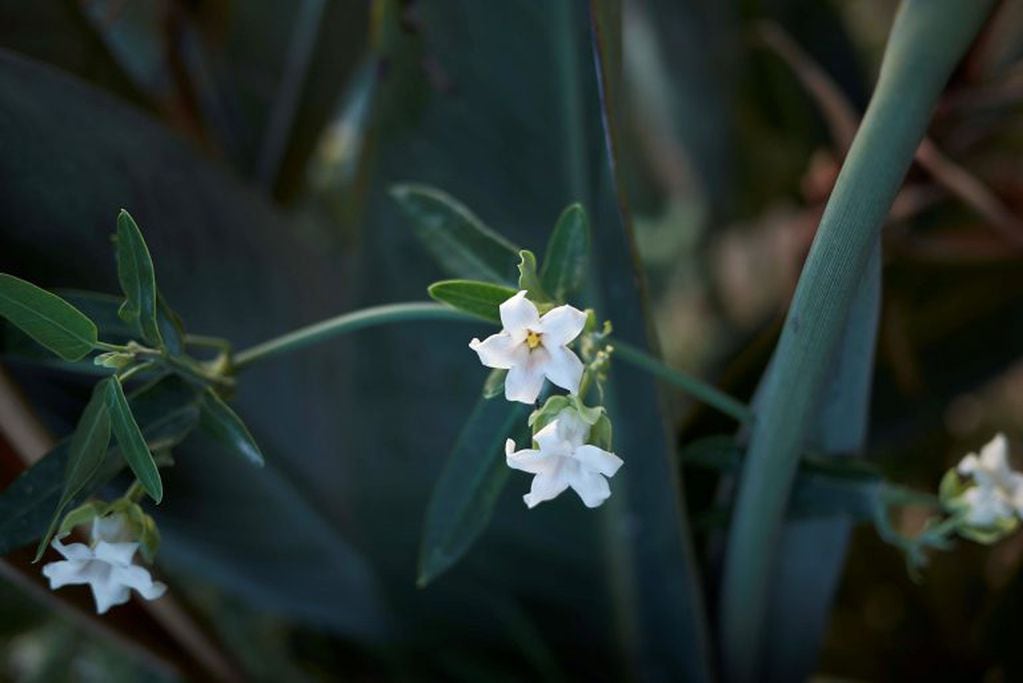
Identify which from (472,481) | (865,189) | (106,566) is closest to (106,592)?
(106,566)

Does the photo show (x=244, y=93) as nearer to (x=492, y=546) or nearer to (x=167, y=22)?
(x=167, y=22)

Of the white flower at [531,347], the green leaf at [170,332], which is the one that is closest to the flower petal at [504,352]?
the white flower at [531,347]

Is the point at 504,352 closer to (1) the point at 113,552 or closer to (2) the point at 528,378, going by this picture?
(2) the point at 528,378

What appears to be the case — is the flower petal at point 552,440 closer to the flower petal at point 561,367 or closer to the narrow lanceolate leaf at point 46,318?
the flower petal at point 561,367

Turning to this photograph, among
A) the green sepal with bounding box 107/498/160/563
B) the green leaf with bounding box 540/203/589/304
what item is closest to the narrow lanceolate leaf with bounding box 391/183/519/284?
the green leaf with bounding box 540/203/589/304

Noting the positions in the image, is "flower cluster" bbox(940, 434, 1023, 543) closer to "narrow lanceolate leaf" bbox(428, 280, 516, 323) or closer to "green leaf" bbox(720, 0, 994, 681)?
"green leaf" bbox(720, 0, 994, 681)

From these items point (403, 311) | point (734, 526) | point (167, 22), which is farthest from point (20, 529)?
point (167, 22)

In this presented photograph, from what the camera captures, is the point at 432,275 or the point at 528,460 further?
the point at 432,275
